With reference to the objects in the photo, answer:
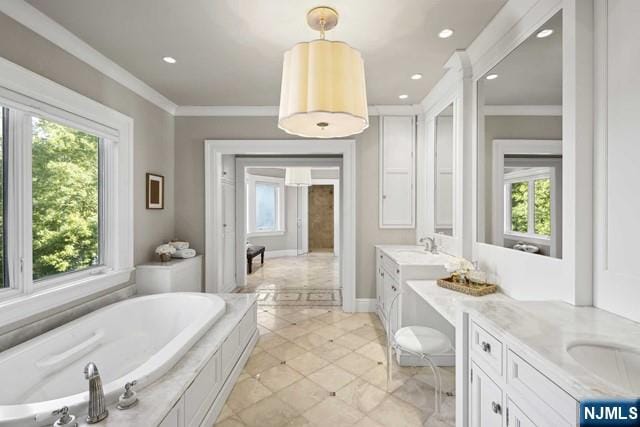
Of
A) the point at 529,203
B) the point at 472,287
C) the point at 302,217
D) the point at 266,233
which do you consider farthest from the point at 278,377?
the point at 302,217

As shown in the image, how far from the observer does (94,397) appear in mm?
1222

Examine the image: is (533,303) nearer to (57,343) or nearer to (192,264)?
(57,343)

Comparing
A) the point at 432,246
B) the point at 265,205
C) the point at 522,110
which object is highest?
the point at 522,110

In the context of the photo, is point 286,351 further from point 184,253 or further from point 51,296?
point 51,296

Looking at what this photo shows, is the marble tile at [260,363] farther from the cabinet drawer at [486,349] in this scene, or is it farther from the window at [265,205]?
the window at [265,205]

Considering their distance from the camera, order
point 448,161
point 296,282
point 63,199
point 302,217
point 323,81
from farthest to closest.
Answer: point 302,217
point 296,282
point 448,161
point 63,199
point 323,81

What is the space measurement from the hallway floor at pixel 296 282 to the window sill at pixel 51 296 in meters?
2.06

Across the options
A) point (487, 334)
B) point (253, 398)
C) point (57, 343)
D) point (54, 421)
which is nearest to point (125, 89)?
point (57, 343)

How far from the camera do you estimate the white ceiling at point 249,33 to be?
1.93m

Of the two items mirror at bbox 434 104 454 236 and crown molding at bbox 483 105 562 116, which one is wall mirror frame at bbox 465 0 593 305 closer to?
crown molding at bbox 483 105 562 116

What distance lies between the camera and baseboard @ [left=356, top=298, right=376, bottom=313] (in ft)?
12.7

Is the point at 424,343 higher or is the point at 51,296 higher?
the point at 51,296

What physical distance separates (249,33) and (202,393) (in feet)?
Result: 8.18

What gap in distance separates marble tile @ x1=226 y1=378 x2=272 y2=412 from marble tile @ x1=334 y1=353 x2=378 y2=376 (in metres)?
0.70
